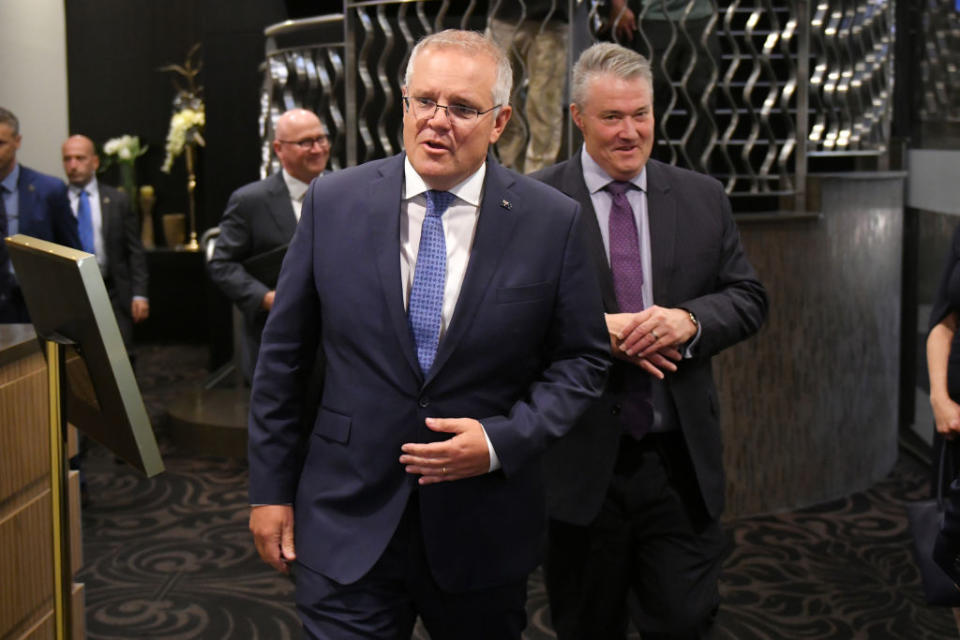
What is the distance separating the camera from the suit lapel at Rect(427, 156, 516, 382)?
2014 mm

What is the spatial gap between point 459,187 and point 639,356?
0.69 m

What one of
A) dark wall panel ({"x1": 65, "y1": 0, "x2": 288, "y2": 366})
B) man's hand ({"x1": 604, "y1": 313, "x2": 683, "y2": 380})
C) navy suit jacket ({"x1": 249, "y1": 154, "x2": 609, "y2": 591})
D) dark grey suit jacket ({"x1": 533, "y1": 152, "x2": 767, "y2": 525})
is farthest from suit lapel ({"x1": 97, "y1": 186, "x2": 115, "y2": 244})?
dark wall panel ({"x1": 65, "y1": 0, "x2": 288, "y2": 366})

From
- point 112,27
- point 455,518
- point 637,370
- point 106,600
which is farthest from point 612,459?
point 112,27

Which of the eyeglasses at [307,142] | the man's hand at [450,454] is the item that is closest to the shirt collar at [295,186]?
the eyeglasses at [307,142]

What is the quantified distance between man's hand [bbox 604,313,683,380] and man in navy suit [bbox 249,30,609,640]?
420 mm

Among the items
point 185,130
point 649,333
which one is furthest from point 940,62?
point 185,130

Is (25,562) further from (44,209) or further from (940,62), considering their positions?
(940,62)

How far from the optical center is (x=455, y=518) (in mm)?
2062

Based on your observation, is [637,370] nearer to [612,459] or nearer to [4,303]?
[612,459]

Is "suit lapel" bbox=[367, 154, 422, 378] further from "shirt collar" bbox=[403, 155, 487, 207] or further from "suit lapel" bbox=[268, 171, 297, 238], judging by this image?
"suit lapel" bbox=[268, 171, 297, 238]

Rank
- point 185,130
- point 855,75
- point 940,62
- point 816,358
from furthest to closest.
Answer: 1. point 185,130
2. point 940,62
3. point 855,75
4. point 816,358

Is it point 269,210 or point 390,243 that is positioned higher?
point 390,243

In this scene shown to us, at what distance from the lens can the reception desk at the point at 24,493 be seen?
256cm

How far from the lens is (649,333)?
2547mm
